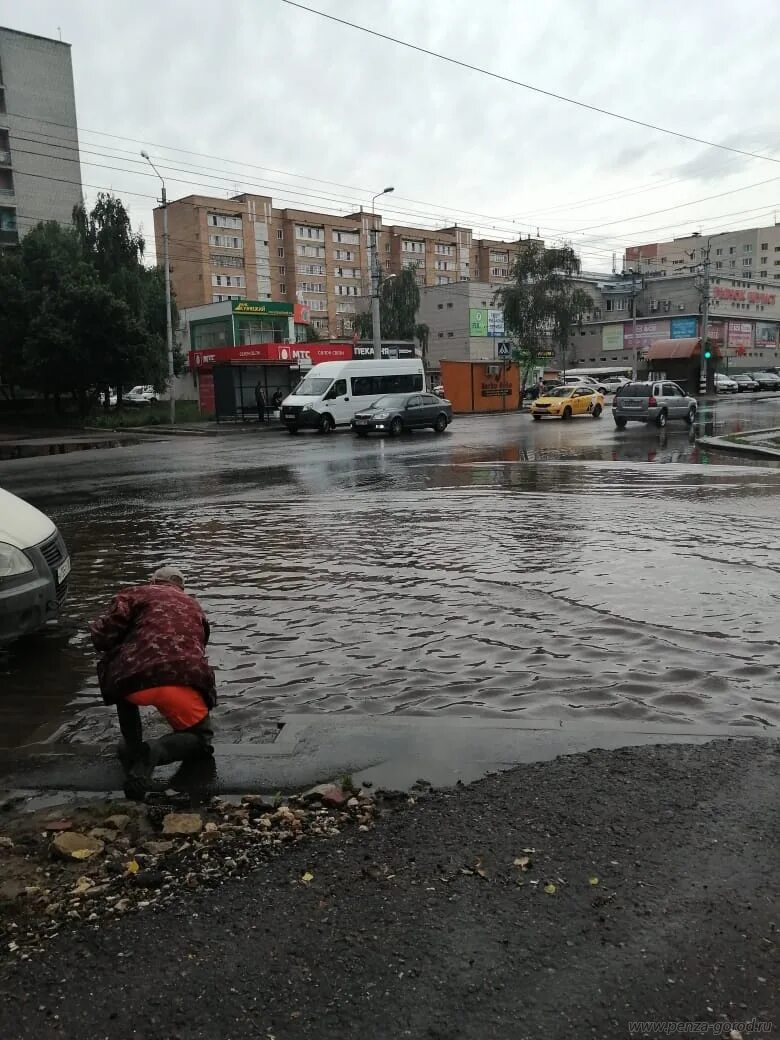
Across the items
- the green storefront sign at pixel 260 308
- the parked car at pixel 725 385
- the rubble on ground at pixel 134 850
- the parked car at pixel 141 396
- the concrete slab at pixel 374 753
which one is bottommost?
the concrete slab at pixel 374 753

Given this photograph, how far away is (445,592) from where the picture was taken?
7566 millimetres

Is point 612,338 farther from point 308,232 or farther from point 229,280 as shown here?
point 229,280

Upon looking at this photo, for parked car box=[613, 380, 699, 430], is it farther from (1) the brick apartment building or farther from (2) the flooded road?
(1) the brick apartment building

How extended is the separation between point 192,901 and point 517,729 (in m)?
2.11

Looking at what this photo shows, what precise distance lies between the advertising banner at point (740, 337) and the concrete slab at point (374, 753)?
87.6 metres

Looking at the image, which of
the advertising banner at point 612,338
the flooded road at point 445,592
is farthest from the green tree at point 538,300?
the flooded road at point 445,592

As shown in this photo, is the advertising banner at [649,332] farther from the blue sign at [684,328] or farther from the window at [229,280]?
the window at [229,280]

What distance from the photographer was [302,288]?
9900 centimetres

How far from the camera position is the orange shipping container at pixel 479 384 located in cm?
4612

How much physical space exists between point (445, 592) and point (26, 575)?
3.55m

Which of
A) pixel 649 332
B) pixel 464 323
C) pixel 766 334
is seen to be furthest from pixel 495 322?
pixel 766 334

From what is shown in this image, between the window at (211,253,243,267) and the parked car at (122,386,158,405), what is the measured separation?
30.7m

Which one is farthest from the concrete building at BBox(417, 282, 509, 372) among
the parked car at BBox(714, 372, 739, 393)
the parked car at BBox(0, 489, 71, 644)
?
the parked car at BBox(0, 489, 71, 644)

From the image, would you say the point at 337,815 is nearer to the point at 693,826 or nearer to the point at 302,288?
the point at 693,826
